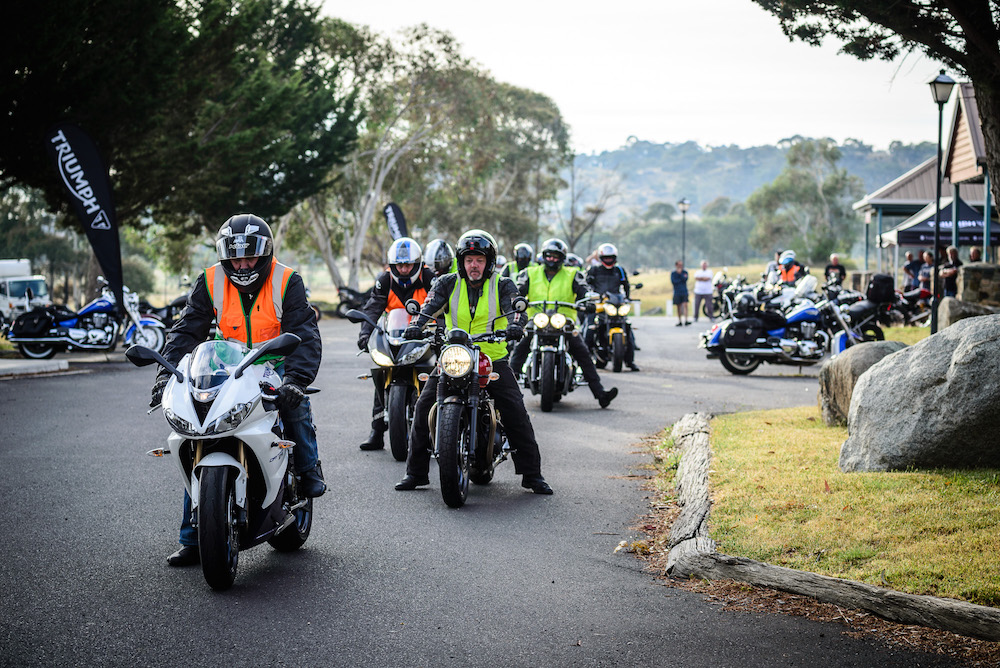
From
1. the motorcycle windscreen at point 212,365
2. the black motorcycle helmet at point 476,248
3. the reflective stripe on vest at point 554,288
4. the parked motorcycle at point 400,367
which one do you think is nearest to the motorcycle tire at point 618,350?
the reflective stripe on vest at point 554,288

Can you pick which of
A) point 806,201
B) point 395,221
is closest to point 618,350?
point 395,221

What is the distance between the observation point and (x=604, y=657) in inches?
183

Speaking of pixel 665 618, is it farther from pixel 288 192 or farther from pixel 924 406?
pixel 288 192

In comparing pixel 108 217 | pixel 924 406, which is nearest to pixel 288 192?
pixel 108 217

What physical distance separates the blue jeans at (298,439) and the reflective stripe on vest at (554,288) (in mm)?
7752

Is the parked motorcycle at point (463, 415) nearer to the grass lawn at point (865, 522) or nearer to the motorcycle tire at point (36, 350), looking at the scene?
the grass lawn at point (865, 522)

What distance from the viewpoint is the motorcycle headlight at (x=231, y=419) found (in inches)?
201

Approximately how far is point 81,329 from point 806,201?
87.1 metres

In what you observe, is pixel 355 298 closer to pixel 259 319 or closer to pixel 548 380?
pixel 548 380

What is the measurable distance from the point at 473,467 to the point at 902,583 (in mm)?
3706

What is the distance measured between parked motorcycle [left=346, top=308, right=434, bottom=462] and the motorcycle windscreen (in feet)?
13.0

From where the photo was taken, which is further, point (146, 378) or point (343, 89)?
point (343, 89)

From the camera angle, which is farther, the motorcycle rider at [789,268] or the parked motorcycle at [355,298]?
the parked motorcycle at [355,298]

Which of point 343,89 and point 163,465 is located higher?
point 343,89
